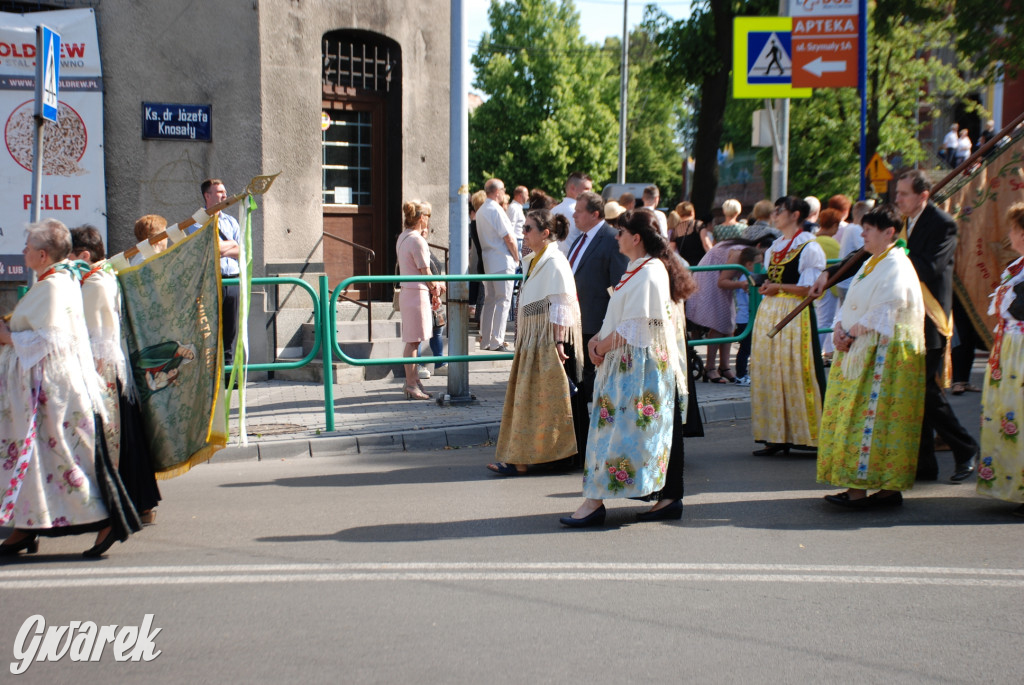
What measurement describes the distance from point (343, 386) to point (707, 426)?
3973 mm

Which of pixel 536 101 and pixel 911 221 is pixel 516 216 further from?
pixel 536 101

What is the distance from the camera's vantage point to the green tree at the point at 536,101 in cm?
5007

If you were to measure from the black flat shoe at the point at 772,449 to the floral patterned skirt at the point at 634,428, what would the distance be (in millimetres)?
2535

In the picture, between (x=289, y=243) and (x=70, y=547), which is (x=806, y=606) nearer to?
(x=70, y=547)

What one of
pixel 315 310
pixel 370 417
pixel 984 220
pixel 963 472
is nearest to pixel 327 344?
pixel 315 310

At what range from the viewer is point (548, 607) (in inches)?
184

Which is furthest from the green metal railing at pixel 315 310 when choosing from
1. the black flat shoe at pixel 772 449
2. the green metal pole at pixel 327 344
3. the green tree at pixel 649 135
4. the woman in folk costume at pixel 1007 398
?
the green tree at pixel 649 135

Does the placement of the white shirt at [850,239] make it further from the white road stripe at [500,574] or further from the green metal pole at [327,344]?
the white road stripe at [500,574]

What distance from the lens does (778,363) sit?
323 inches

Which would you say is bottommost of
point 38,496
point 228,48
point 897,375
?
point 38,496

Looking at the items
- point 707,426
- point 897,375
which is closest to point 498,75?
point 707,426

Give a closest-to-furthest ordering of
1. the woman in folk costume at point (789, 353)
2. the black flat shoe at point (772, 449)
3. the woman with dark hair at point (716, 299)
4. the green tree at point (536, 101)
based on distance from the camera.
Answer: the woman in folk costume at point (789, 353)
the black flat shoe at point (772, 449)
the woman with dark hair at point (716, 299)
the green tree at point (536, 101)

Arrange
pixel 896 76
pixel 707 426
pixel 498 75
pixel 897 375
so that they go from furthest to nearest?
pixel 498 75 → pixel 896 76 → pixel 707 426 → pixel 897 375

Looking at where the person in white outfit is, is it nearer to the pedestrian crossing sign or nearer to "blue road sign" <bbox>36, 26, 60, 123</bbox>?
"blue road sign" <bbox>36, 26, 60, 123</bbox>
